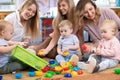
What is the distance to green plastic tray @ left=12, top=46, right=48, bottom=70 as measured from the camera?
1.82 metres

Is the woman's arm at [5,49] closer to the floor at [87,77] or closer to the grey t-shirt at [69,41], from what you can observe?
the floor at [87,77]

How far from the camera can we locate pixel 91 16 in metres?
2.26

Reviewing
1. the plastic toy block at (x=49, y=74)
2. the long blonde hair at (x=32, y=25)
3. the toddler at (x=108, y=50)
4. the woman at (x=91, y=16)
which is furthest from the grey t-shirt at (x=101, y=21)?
the plastic toy block at (x=49, y=74)

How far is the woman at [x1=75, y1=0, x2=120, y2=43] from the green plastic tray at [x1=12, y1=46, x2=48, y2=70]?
64cm

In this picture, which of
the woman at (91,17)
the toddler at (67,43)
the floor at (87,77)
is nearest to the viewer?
the floor at (87,77)

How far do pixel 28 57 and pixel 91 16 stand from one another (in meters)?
0.74

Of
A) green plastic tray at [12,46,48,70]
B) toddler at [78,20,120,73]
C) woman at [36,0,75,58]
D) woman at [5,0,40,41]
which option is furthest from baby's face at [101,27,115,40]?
woman at [5,0,40,41]

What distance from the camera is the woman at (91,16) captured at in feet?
7.44

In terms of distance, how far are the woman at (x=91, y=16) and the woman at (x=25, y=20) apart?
1.31 feet

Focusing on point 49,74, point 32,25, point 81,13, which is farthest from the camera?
point 32,25

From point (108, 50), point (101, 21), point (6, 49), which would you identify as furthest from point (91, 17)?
point (6, 49)

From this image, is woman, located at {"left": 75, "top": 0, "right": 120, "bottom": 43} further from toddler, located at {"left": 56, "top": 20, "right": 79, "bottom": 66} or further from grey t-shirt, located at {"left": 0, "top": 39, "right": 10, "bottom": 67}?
grey t-shirt, located at {"left": 0, "top": 39, "right": 10, "bottom": 67}

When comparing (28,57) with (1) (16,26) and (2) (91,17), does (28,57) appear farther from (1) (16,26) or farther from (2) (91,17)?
(2) (91,17)

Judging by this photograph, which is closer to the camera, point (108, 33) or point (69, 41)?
point (108, 33)
